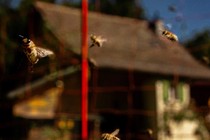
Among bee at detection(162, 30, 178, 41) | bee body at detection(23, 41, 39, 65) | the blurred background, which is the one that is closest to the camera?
bee body at detection(23, 41, 39, 65)

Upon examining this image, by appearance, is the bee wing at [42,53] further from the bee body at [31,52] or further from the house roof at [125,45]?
the house roof at [125,45]

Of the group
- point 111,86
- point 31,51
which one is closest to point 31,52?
point 31,51

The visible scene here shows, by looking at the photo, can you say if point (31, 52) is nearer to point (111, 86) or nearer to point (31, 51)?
point (31, 51)

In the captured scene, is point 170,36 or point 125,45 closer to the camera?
point 170,36

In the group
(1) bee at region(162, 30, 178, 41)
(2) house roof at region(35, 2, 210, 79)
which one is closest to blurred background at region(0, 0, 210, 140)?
(2) house roof at region(35, 2, 210, 79)

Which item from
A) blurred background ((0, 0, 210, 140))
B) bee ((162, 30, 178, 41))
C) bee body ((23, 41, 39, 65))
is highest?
blurred background ((0, 0, 210, 140))

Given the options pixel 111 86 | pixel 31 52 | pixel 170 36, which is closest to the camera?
pixel 31 52

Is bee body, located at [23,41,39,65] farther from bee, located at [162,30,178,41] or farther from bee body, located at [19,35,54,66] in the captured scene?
bee, located at [162,30,178,41]

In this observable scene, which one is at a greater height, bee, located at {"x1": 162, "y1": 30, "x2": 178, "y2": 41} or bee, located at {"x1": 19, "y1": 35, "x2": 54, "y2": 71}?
bee, located at {"x1": 162, "y1": 30, "x2": 178, "y2": 41}

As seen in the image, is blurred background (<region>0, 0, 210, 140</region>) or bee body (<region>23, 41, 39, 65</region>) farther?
blurred background (<region>0, 0, 210, 140</region>)

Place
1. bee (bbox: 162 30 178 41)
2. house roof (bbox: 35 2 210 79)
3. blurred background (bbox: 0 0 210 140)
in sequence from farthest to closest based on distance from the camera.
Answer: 1. house roof (bbox: 35 2 210 79)
2. blurred background (bbox: 0 0 210 140)
3. bee (bbox: 162 30 178 41)
